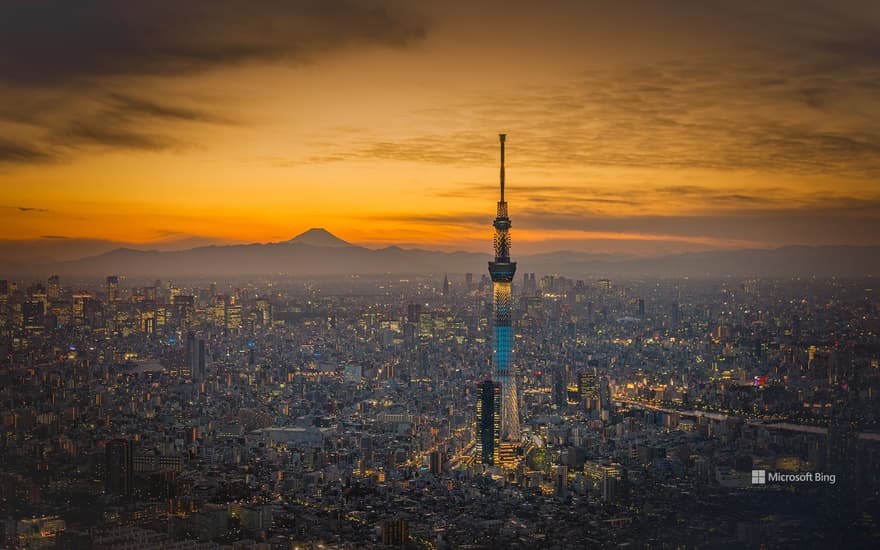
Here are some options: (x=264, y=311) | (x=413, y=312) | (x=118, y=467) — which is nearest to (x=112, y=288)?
(x=118, y=467)

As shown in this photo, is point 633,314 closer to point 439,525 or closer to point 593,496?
point 593,496

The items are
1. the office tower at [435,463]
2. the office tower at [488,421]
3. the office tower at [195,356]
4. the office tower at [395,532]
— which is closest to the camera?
the office tower at [395,532]

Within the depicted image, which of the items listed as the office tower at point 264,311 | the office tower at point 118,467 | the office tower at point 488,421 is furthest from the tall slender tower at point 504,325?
the office tower at point 118,467

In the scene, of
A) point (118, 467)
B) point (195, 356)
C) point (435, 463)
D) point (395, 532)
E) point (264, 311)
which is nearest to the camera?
point (395, 532)

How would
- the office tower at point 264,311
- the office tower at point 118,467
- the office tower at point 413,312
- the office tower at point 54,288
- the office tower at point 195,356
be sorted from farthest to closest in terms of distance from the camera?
the office tower at point 413,312, the office tower at point 264,311, the office tower at point 195,356, the office tower at point 54,288, the office tower at point 118,467

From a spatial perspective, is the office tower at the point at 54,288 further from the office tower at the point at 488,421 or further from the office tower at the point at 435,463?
the office tower at the point at 488,421

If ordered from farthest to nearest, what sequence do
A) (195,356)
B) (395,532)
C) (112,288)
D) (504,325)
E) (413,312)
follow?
1. (504,325)
2. (413,312)
3. (195,356)
4. (112,288)
5. (395,532)

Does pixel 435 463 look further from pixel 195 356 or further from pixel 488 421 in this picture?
pixel 195 356
